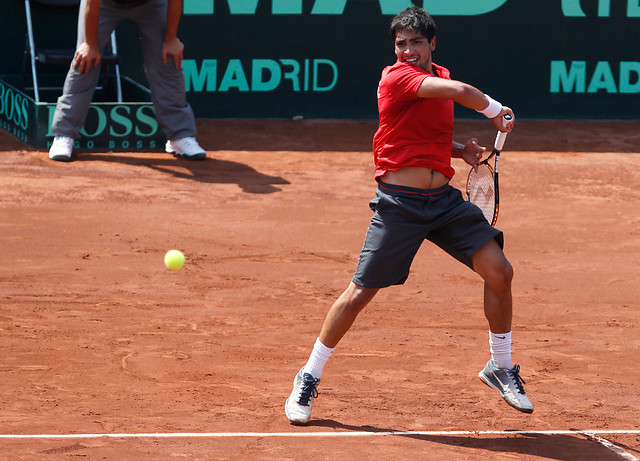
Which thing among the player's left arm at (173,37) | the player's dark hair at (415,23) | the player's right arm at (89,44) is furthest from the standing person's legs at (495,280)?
the player's right arm at (89,44)

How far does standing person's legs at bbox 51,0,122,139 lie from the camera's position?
9172mm

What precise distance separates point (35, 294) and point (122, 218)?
188 centimetres

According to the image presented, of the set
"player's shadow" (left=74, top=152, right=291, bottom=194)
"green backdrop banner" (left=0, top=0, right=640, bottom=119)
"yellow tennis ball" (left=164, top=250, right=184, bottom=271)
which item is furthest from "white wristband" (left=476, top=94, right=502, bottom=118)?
"green backdrop banner" (left=0, top=0, right=640, bottom=119)

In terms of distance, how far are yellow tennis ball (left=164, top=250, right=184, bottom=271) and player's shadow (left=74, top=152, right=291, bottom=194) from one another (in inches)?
86.1

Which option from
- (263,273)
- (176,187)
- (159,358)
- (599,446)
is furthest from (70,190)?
(599,446)

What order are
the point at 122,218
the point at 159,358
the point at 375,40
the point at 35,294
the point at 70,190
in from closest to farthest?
the point at 159,358 < the point at 35,294 < the point at 122,218 < the point at 70,190 < the point at 375,40

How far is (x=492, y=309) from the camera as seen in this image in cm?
421

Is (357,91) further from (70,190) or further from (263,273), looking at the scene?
(263,273)

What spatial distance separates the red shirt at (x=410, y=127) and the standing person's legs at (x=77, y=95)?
5619 mm

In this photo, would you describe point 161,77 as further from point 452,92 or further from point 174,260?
point 452,92

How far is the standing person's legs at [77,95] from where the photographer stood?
9.17 m

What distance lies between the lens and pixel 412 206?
13.4ft

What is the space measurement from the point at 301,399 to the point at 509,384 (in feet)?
2.86

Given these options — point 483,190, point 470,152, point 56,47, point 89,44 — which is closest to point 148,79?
point 89,44
